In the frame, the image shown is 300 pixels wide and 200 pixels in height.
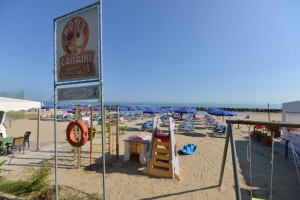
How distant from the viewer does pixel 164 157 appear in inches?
304

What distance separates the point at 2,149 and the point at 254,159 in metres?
12.1

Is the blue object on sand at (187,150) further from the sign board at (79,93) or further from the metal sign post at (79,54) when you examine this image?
the sign board at (79,93)

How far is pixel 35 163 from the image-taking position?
8.85 m

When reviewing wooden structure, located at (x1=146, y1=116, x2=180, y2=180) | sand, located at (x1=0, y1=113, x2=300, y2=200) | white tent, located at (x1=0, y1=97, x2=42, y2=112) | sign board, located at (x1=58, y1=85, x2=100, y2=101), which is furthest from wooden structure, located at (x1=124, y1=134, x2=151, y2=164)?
white tent, located at (x1=0, y1=97, x2=42, y2=112)

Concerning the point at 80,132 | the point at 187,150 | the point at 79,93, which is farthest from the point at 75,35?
the point at 187,150

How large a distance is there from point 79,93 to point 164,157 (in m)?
4.22

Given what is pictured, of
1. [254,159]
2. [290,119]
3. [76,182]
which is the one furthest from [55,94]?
[290,119]

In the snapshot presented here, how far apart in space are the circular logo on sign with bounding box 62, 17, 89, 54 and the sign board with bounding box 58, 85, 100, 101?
839 millimetres

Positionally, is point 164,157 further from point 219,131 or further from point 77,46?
point 219,131

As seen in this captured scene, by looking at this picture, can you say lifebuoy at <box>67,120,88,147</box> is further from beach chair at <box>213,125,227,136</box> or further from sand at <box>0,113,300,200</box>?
beach chair at <box>213,125,227,136</box>

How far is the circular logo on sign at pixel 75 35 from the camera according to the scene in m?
4.63

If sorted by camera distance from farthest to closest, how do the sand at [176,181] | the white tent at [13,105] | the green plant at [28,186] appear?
the white tent at [13,105] < the sand at [176,181] < the green plant at [28,186]

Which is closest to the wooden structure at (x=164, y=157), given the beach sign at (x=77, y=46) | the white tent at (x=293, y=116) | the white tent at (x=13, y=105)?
the beach sign at (x=77, y=46)

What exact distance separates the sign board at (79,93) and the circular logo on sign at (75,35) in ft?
2.75
